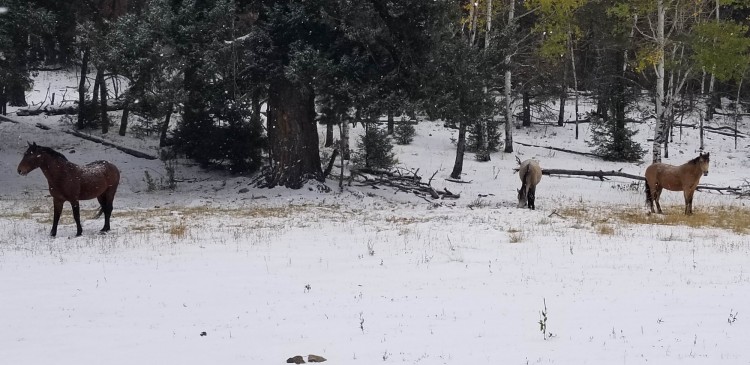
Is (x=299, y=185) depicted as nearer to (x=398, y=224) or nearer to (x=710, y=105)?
(x=398, y=224)

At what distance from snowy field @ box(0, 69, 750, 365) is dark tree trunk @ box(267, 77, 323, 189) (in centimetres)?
393

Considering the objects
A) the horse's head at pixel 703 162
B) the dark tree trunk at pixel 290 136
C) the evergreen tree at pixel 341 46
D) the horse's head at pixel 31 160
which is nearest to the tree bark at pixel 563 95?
the dark tree trunk at pixel 290 136

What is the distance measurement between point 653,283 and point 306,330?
4647 mm

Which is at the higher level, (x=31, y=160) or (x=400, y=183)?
(x=31, y=160)

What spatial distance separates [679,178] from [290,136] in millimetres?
11542

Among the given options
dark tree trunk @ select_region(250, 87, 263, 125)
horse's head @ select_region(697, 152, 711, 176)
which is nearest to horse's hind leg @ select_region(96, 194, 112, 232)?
dark tree trunk @ select_region(250, 87, 263, 125)

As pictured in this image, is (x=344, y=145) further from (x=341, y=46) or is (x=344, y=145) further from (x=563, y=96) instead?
(x=563, y=96)

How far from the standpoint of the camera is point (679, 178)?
17.1 meters

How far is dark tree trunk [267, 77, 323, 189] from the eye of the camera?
21.1m

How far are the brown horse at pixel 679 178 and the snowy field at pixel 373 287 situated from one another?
749mm

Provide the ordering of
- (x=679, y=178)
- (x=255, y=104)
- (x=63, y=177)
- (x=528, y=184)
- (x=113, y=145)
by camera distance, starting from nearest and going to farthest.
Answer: (x=63, y=177), (x=679, y=178), (x=528, y=184), (x=255, y=104), (x=113, y=145)

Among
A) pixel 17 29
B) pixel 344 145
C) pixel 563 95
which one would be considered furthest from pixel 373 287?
pixel 563 95

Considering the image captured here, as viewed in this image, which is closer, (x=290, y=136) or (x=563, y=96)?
(x=290, y=136)

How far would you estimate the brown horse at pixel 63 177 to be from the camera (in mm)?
12836
